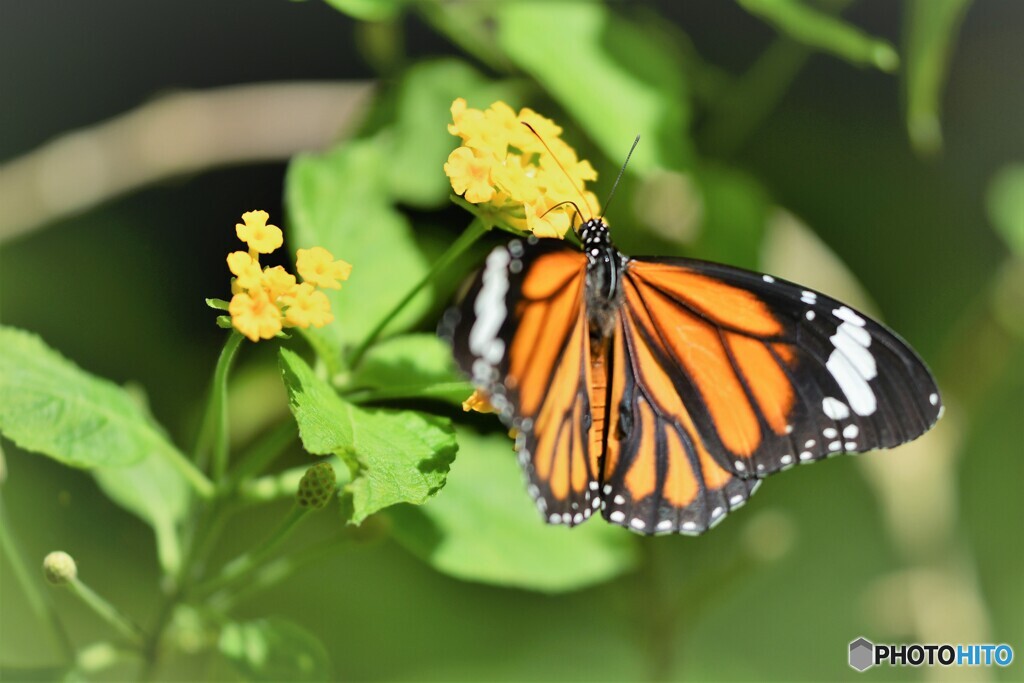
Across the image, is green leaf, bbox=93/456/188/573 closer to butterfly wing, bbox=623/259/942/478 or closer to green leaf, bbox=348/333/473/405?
green leaf, bbox=348/333/473/405

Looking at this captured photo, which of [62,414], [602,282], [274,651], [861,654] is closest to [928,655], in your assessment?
[861,654]

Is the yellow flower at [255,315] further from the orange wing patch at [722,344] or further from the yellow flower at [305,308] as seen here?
the orange wing patch at [722,344]

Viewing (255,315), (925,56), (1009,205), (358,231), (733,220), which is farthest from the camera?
(1009,205)

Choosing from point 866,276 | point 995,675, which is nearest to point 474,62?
point 866,276

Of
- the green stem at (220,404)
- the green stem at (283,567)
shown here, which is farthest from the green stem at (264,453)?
the green stem at (283,567)

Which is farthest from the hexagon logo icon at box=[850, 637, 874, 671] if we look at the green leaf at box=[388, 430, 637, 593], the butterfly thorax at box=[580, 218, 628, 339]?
the butterfly thorax at box=[580, 218, 628, 339]

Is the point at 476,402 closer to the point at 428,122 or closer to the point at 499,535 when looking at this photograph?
the point at 499,535
